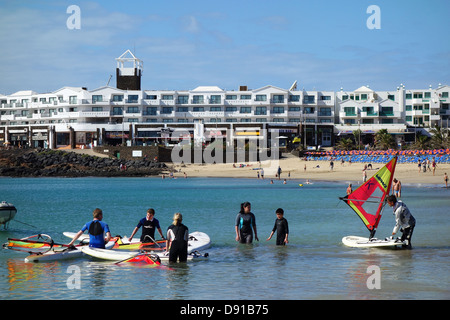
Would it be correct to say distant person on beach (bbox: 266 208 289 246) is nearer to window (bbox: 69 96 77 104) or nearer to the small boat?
the small boat

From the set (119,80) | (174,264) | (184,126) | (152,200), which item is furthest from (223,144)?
(174,264)

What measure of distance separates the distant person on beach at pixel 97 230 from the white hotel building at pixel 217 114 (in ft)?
299

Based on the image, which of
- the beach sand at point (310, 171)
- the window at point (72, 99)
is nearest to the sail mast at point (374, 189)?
the beach sand at point (310, 171)

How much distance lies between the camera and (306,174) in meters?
80.6

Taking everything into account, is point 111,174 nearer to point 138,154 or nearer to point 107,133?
point 138,154

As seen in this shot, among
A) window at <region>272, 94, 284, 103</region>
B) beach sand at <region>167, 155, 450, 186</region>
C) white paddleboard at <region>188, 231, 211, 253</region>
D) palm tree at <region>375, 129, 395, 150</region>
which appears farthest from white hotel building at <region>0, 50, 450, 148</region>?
white paddleboard at <region>188, 231, 211, 253</region>

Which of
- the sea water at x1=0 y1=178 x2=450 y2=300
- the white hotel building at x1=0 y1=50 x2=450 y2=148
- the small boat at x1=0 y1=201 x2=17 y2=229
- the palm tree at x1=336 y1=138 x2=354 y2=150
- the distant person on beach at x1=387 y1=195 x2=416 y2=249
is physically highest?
the white hotel building at x1=0 y1=50 x2=450 y2=148

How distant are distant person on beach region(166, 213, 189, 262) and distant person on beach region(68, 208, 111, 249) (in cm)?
178

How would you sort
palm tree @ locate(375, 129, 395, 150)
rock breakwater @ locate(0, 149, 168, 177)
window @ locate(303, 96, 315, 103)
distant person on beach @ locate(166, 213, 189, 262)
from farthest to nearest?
1. window @ locate(303, 96, 315, 103)
2. palm tree @ locate(375, 129, 395, 150)
3. rock breakwater @ locate(0, 149, 168, 177)
4. distant person on beach @ locate(166, 213, 189, 262)

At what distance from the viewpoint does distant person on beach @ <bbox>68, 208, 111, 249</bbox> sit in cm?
1643

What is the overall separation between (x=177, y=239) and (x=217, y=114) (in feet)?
325

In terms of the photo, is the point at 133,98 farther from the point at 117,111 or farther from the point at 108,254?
the point at 108,254

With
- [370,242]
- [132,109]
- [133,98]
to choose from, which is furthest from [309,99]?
[370,242]
